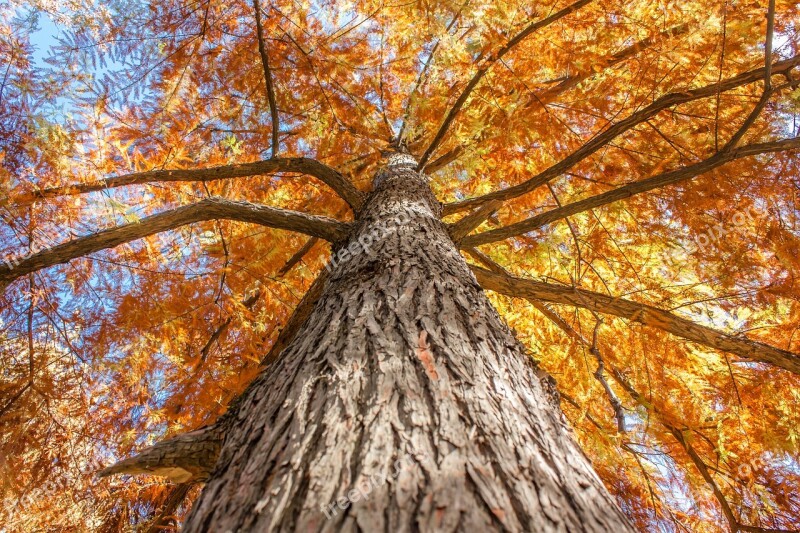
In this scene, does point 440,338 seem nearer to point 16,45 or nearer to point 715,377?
point 715,377

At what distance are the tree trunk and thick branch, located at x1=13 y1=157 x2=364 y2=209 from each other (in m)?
2.00

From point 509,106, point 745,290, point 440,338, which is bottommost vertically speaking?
point 440,338

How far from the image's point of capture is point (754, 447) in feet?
10.3

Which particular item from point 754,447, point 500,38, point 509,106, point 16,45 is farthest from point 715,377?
point 16,45

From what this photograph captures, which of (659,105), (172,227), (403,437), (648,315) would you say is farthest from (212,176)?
(648,315)

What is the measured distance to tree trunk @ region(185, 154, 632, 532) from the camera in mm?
701

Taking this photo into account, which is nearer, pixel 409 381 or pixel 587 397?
pixel 409 381

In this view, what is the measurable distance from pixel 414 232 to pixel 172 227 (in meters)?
1.53

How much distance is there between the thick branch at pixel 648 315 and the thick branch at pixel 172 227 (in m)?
1.18

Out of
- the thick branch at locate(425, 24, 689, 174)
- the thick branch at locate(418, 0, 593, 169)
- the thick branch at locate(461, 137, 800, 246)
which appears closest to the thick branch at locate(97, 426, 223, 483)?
the thick branch at locate(461, 137, 800, 246)

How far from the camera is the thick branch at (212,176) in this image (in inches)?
103

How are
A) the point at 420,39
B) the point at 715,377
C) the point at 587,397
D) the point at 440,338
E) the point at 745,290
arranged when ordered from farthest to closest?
the point at 587,397 < the point at 715,377 < the point at 420,39 < the point at 745,290 < the point at 440,338

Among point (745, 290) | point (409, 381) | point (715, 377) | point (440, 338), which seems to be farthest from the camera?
point (715, 377)

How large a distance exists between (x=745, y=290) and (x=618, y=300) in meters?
1.19
